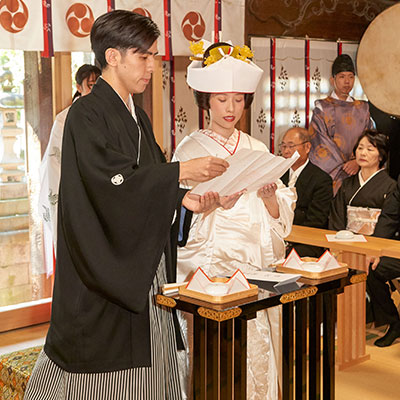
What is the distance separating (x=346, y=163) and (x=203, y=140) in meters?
3.59

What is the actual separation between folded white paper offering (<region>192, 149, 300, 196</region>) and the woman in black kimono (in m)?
2.49

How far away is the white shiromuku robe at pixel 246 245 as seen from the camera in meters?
2.80

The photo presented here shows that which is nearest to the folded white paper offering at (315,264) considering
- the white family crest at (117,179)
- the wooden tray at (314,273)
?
the wooden tray at (314,273)

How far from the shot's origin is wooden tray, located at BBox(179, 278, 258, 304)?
83.6 inches

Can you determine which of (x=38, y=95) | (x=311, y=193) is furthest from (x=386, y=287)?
(x=38, y=95)

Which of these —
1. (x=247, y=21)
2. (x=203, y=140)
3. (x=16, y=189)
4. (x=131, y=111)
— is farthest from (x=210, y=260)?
(x=247, y=21)

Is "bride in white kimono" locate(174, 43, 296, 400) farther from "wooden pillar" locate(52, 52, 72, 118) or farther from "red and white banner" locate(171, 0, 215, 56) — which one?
"red and white banner" locate(171, 0, 215, 56)

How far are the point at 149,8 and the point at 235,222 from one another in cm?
253

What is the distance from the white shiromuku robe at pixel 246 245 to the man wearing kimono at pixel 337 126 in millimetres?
3472

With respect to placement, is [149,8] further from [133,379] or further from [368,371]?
[133,379]

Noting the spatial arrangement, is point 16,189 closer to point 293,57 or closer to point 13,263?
point 13,263

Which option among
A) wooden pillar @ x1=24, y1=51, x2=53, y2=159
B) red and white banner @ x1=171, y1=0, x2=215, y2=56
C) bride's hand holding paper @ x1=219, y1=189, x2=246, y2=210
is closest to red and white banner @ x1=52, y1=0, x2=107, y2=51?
wooden pillar @ x1=24, y1=51, x2=53, y2=159

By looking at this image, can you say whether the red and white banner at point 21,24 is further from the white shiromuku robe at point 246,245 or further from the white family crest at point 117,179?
the white family crest at point 117,179

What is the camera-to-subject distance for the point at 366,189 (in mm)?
4867
